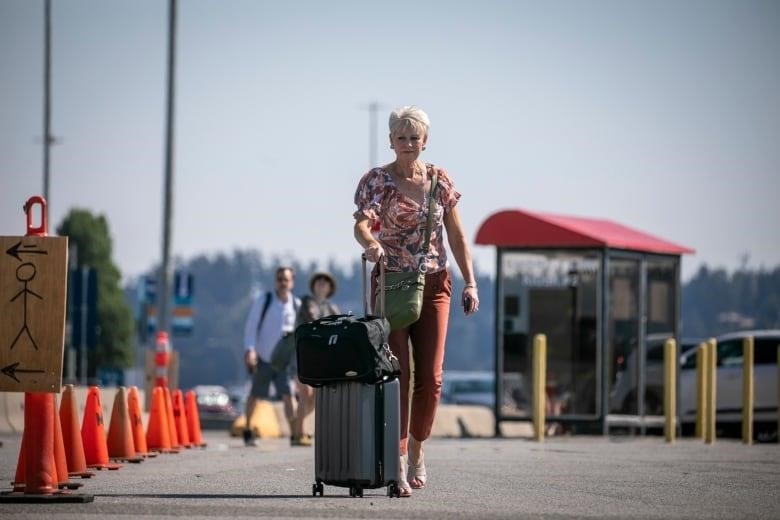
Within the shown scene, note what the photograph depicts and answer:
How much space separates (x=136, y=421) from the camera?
585 inches

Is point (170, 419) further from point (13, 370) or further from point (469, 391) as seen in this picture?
point (469, 391)

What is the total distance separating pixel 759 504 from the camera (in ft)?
32.6

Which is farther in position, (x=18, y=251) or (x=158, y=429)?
(x=158, y=429)

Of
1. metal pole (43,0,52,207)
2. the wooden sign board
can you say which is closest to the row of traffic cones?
the wooden sign board

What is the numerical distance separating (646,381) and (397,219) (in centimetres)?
1478

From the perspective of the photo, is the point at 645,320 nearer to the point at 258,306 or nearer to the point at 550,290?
the point at 550,290

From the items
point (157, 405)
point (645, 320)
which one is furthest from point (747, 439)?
point (157, 405)

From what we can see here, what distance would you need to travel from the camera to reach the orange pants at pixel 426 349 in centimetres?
1016

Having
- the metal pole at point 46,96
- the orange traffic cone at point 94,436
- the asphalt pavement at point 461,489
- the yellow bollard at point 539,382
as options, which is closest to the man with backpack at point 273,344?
the asphalt pavement at point 461,489

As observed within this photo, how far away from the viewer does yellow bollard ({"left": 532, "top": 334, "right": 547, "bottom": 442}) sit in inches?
781

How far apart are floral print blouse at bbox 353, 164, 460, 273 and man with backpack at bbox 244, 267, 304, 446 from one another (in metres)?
7.90

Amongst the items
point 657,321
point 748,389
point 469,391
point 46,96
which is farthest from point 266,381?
point 469,391

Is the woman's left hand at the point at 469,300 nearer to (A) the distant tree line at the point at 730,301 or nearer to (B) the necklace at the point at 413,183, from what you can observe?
(B) the necklace at the point at 413,183

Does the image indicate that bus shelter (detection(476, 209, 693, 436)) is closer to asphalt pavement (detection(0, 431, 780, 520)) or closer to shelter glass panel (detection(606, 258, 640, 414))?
shelter glass panel (detection(606, 258, 640, 414))
